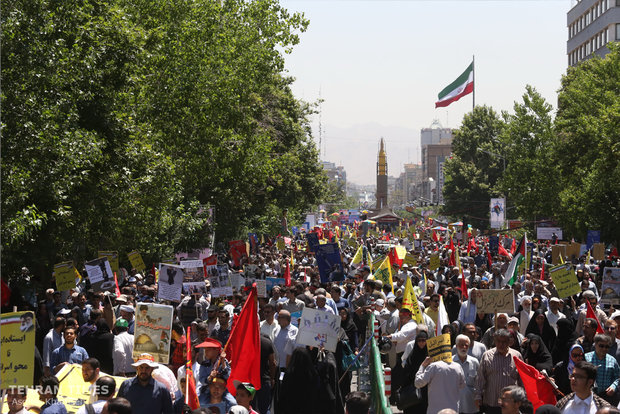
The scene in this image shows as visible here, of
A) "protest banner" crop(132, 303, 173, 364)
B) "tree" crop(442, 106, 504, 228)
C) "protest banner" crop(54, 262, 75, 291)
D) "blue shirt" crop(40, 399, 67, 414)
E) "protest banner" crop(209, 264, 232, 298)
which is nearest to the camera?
"blue shirt" crop(40, 399, 67, 414)

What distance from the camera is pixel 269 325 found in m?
12.4

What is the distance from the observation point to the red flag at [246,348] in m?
10.2

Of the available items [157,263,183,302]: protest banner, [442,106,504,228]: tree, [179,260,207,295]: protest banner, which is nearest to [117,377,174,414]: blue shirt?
[157,263,183,302]: protest banner

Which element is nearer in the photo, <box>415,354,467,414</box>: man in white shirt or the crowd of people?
the crowd of people

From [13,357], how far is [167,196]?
53.9ft

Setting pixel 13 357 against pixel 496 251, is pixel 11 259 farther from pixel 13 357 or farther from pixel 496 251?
pixel 496 251

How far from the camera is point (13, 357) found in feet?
30.3

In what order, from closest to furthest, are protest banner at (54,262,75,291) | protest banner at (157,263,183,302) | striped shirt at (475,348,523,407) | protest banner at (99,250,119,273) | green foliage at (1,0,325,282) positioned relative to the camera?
striped shirt at (475,348,523,407) < protest banner at (157,263,183,302) < green foliage at (1,0,325,282) < protest banner at (54,262,75,291) < protest banner at (99,250,119,273)

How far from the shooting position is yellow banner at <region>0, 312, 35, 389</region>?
9195 mm

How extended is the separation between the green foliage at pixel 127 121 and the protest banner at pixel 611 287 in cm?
Answer: 972

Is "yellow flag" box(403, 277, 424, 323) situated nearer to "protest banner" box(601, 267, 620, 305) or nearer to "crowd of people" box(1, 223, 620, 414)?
"crowd of people" box(1, 223, 620, 414)

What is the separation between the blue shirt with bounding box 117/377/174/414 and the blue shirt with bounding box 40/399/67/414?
531 millimetres

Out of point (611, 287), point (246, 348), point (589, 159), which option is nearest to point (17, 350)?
point (246, 348)

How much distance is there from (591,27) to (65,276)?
6329cm
